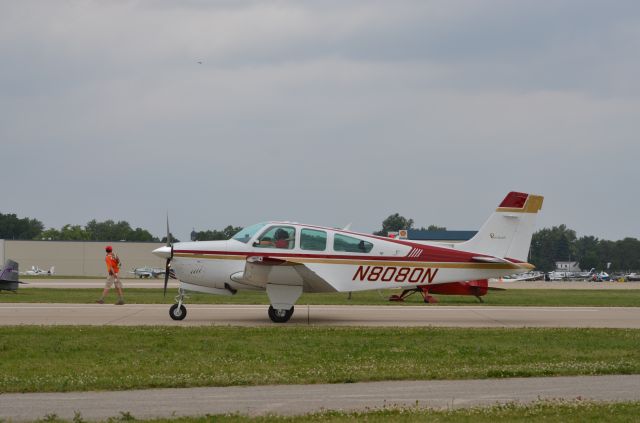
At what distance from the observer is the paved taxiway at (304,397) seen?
9.24m

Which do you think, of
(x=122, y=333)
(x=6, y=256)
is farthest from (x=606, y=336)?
(x=6, y=256)

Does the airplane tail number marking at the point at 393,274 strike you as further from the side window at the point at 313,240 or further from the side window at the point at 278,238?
the side window at the point at 278,238

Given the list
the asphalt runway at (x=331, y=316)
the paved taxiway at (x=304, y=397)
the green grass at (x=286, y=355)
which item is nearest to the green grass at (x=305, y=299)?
the asphalt runway at (x=331, y=316)

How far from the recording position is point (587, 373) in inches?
472

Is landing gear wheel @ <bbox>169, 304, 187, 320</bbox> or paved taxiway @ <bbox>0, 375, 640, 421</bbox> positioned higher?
landing gear wheel @ <bbox>169, 304, 187, 320</bbox>

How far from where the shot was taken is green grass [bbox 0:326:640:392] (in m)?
11.4

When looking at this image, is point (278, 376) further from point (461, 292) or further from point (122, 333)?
point (461, 292)

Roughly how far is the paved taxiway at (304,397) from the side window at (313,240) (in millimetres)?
8972

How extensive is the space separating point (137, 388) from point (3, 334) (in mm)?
6730

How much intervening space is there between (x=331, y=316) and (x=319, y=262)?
269 centimetres

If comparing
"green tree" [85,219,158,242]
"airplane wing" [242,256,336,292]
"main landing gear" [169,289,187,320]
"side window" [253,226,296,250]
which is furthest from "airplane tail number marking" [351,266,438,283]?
"green tree" [85,219,158,242]

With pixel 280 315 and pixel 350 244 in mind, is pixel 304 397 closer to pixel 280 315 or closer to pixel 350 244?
pixel 280 315

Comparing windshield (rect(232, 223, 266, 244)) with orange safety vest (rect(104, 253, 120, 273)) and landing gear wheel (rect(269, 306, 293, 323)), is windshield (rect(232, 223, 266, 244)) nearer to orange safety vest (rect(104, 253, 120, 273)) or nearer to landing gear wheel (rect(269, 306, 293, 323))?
landing gear wheel (rect(269, 306, 293, 323))

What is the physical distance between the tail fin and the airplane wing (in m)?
4.13
